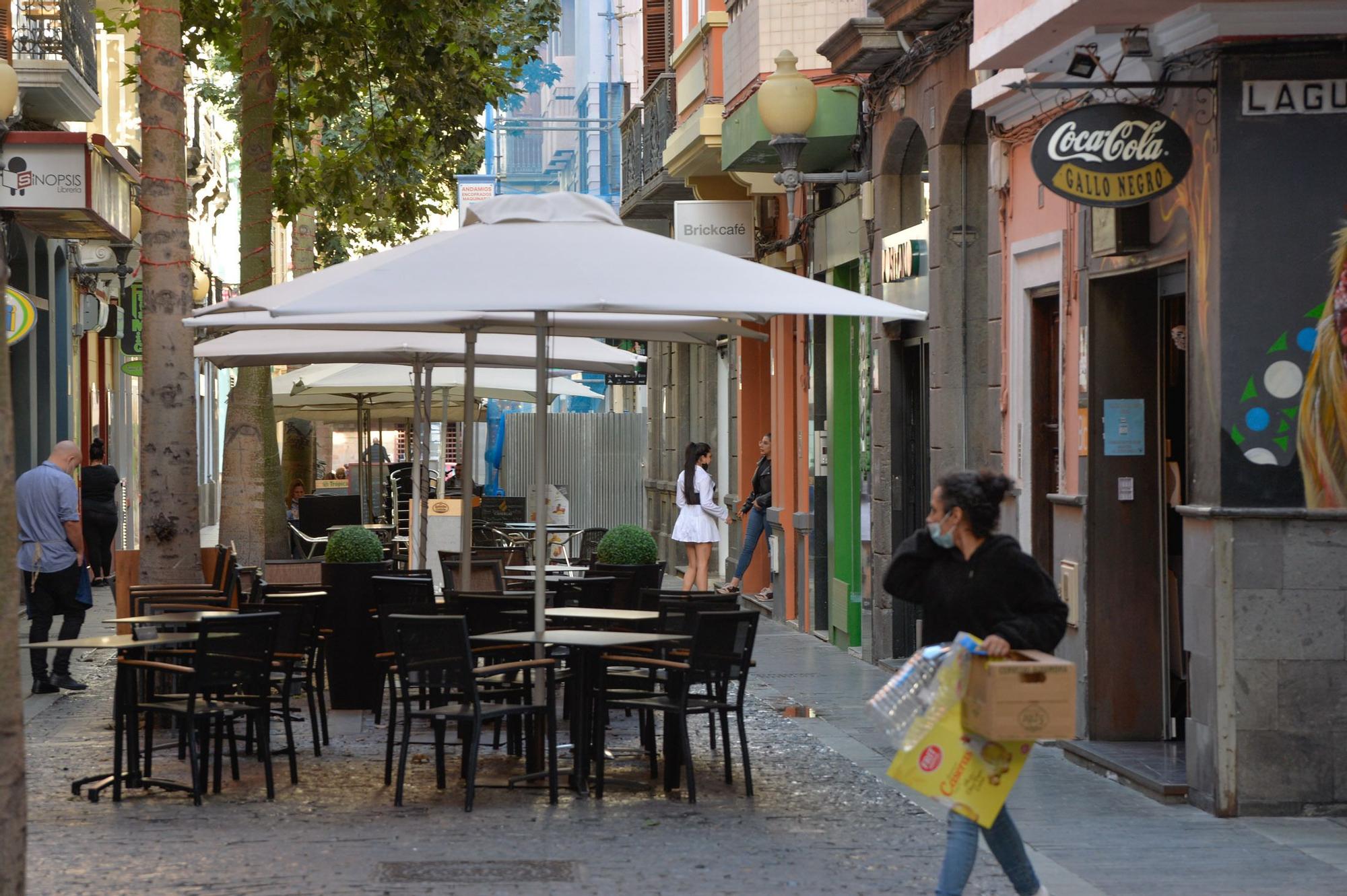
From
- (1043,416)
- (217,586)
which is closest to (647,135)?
Result: (217,586)

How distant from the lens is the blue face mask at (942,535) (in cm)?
713

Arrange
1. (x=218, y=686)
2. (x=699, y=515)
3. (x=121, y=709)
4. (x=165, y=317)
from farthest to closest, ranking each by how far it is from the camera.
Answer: (x=699, y=515)
(x=165, y=317)
(x=121, y=709)
(x=218, y=686)

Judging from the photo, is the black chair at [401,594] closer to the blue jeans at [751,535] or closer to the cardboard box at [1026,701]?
the cardboard box at [1026,701]

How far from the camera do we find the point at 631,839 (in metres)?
8.91

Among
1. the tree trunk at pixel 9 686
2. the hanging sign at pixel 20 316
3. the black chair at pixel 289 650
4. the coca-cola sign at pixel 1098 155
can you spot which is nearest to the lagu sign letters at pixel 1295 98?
the coca-cola sign at pixel 1098 155

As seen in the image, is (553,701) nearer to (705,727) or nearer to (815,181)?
(705,727)

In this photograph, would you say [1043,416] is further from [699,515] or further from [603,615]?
[699,515]

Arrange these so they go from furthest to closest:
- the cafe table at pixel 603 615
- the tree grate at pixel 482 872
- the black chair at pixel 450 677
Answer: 1. the cafe table at pixel 603 615
2. the black chair at pixel 450 677
3. the tree grate at pixel 482 872

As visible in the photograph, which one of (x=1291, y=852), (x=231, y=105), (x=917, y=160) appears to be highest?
(x=231, y=105)

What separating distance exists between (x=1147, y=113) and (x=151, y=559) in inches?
282

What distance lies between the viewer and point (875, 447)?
1673cm

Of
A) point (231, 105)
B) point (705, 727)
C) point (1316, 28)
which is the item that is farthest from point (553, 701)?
point (231, 105)

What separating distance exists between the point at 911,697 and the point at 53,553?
9.65 metres

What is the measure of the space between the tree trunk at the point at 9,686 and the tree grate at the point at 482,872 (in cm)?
294
